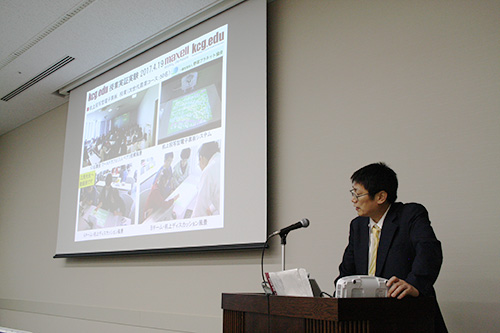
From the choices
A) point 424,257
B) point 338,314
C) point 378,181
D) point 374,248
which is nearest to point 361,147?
point 378,181

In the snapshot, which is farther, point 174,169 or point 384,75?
point 174,169

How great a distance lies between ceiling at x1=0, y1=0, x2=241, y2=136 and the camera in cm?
353

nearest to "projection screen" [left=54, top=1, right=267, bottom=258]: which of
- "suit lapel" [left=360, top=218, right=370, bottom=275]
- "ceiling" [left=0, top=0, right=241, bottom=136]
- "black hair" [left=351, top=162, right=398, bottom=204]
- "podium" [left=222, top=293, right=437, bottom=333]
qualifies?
"ceiling" [left=0, top=0, right=241, bottom=136]

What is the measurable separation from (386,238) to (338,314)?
59 centimetres

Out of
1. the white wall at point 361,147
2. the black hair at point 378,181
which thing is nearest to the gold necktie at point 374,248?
the black hair at point 378,181

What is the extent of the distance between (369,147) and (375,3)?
2.98 feet

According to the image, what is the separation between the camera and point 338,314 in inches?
53.9

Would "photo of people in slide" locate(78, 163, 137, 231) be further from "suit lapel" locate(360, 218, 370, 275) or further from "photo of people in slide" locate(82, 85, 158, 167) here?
"suit lapel" locate(360, 218, 370, 275)

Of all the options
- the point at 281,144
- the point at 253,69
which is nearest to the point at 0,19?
the point at 253,69

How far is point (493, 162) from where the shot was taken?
212 centimetres

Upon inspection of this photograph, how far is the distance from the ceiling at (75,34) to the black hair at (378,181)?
2.02 m

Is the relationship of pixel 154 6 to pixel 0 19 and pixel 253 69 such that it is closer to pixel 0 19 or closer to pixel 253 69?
pixel 253 69

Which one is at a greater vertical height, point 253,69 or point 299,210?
point 253,69

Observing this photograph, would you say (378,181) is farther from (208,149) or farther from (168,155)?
(168,155)
